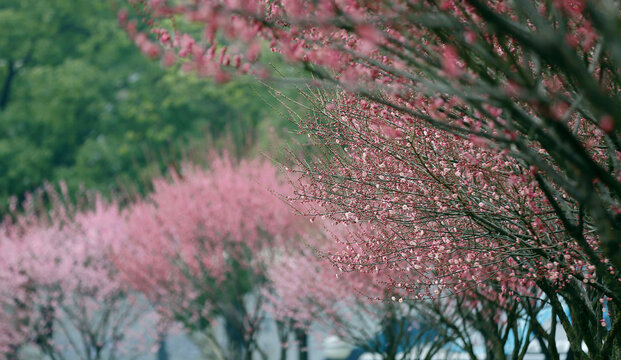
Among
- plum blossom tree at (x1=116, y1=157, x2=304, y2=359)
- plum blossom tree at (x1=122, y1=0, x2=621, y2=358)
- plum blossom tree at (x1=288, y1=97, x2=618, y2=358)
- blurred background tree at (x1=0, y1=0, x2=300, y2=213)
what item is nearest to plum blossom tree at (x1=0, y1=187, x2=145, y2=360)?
plum blossom tree at (x1=116, y1=157, x2=304, y2=359)

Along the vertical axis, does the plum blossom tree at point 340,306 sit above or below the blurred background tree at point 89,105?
below

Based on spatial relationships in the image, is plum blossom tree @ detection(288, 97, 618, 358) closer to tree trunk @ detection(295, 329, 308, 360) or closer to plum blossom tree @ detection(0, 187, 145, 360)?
tree trunk @ detection(295, 329, 308, 360)

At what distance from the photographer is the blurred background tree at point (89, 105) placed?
26.8 m

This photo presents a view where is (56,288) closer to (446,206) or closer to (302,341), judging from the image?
(302,341)

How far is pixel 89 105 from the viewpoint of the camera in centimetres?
2847

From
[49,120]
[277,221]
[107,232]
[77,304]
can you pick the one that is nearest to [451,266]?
[277,221]

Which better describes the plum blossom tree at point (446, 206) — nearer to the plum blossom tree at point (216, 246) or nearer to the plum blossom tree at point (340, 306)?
the plum blossom tree at point (340, 306)

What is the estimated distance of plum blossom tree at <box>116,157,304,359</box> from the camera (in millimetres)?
15219

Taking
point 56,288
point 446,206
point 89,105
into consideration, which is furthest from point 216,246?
point 89,105

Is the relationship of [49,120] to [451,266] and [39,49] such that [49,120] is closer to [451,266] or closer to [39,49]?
[39,49]

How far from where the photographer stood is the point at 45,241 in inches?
755

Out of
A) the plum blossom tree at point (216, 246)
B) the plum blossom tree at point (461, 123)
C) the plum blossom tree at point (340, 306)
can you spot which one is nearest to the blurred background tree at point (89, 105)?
the plum blossom tree at point (216, 246)

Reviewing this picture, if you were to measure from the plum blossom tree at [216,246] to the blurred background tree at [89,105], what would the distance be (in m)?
9.00

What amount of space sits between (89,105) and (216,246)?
1552cm
